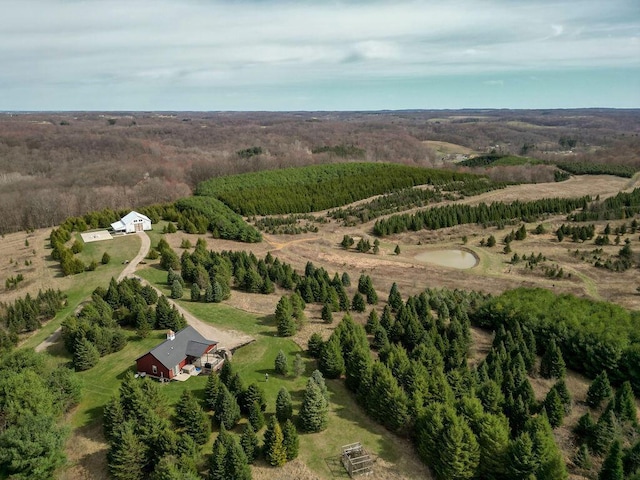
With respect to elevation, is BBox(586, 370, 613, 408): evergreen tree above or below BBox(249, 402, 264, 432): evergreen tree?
below

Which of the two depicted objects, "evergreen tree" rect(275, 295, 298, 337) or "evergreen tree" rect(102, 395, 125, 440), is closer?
"evergreen tree" rect(102, 395, 125, 440)

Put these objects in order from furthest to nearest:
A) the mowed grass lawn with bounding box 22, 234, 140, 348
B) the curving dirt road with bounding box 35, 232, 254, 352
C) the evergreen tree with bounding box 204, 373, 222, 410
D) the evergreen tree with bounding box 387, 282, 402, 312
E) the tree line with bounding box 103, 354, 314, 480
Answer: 1. the evergreen tree with bounding box 387, 282, 402, 312
2. the mowed grass lawn with bounding box 22, 234, 140, 348
3. the curving dirt road with bounding box 35, 232, 254, 352
4. the evergreen tree with bounding box 204, 373, 222, 410
5. the tree line with bounding box 103, 354, 314, 480

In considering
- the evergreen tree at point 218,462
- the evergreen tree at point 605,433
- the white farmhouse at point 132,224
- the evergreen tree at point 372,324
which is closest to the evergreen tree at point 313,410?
the evergreen tree at point 218,462

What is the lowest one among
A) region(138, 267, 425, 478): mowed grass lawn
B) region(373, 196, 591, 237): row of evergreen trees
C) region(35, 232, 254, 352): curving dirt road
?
region(138, 267, 425, 478): mowed grass lawn

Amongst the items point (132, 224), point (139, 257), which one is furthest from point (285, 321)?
point (132, 224)

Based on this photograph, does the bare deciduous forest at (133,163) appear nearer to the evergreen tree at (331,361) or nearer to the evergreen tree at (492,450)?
the evergreen tree at (331,361)

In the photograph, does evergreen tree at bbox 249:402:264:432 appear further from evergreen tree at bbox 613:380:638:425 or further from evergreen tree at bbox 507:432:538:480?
evergreen tree at bbox 613:380:638:425

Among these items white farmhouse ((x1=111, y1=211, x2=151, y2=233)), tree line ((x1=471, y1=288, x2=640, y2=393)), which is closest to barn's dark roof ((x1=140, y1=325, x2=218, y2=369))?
tree line ((x1=471, y1=288, x2=640, y2=393))
